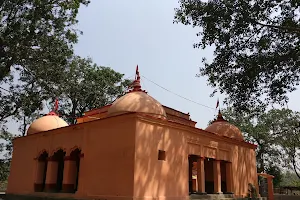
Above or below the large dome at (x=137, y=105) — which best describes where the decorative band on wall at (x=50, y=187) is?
below

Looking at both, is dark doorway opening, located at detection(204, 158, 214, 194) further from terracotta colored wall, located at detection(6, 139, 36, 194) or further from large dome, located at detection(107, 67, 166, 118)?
terracotta colored wall, located at detection(6, 139, 36, 194)

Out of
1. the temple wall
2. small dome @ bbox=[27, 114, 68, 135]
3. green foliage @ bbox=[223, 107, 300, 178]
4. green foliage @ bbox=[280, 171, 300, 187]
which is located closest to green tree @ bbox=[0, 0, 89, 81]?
small dome @ bbox=[27, 114, 68, 135]

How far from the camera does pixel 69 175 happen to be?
12125 mm

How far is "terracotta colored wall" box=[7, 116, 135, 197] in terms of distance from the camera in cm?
995

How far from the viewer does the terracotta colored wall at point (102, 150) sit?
9.95m

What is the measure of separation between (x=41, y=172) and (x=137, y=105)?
5809 millimetres

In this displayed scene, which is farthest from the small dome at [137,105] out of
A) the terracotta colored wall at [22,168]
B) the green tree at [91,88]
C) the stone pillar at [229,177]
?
the green tree at [91,88]

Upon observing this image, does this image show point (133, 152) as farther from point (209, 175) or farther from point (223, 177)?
point (223, 177)

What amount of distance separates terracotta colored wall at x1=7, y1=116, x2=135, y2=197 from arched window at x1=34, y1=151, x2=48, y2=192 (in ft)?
0.89

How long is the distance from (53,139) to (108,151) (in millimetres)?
3817

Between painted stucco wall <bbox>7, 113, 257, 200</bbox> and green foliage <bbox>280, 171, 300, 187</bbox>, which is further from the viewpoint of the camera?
green foliage <bbox>280, 171, 300, 187</bbox>

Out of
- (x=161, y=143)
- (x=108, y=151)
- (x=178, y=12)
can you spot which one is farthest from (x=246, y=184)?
(x=178, y=12)

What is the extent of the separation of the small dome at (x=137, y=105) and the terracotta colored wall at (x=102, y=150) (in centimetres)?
91

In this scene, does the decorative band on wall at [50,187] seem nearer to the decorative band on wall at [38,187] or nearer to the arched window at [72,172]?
the decorative band on wall at [38,187]
